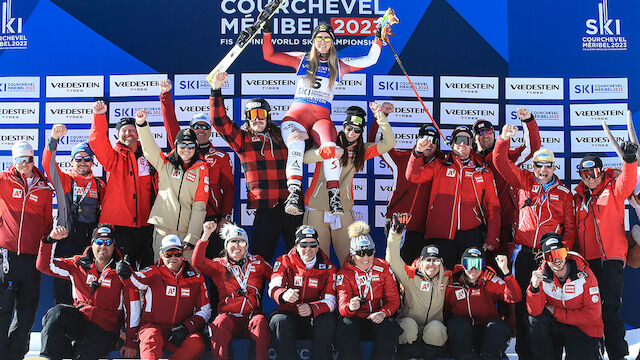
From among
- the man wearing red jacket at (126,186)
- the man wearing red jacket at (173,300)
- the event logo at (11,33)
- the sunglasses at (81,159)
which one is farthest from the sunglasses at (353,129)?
the event logo at (11,33)

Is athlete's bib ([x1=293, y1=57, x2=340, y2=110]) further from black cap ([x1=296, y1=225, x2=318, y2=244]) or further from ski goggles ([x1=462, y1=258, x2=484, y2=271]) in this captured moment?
ski goggles ([x1=462, y1=258, x2=484, y2=271])

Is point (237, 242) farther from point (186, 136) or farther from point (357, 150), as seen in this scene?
point (357, 150)

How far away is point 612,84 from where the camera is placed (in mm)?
6668

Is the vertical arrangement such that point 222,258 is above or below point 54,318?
above

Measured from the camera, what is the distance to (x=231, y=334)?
4.84 m

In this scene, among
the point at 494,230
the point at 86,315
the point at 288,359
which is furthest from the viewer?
the point at 494,230

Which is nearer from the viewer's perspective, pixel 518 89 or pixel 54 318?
pixel 54 318

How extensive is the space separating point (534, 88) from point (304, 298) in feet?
11.2

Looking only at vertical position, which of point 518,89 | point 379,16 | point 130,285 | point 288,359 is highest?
point 379,16

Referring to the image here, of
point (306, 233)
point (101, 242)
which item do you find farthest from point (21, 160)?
point (306, 233)

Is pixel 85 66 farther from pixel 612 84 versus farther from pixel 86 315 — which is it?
pixel 612 84

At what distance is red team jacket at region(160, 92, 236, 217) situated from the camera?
5.71 m

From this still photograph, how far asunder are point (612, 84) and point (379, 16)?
2.54 meters

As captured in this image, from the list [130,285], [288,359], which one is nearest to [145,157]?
[130,285]
